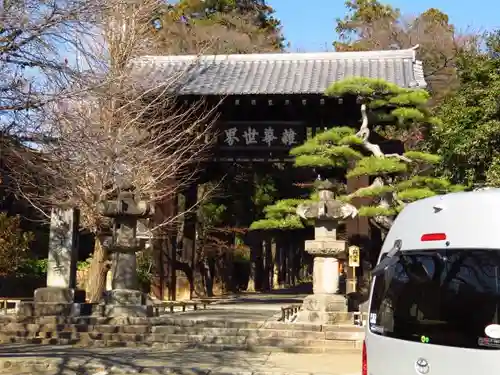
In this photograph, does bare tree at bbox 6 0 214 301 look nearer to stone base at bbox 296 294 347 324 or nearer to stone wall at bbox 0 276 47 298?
stone base at bbox 296 294 347 324

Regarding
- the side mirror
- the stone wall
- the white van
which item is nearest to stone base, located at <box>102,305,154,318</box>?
the white van

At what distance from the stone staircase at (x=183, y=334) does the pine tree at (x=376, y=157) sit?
3.36 metres

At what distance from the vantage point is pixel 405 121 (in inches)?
619

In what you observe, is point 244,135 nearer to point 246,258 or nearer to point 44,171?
point 44,171

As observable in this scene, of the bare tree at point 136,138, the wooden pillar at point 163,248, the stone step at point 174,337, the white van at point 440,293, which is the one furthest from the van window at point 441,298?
the wooden pillar at point 163,248

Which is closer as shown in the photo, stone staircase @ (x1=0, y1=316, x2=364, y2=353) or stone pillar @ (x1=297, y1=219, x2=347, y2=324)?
stone staircase @ (x1=0, y1=316, x2=364, y2=353)

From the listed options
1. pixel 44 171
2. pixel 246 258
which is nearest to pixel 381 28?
pixel 246 258

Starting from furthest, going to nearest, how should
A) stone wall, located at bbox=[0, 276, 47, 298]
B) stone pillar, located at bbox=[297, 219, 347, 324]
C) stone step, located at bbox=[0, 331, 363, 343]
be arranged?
stone wall, located at bbox=[0, 276, 47, 298], stone pillar, located at bbox=[297, 219, 347, 324], stone step, located at bbox=[0, 331, 363, 343]

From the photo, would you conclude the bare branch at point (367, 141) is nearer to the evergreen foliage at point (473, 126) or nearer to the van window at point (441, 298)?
the evergreen foliage at point (473, 126)

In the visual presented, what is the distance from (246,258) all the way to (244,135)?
57.2 ft

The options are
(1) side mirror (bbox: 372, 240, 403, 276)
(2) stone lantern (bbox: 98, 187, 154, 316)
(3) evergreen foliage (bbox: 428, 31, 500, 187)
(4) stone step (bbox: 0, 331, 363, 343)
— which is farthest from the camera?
(3) evergreen foliage (bbox: 428, 31, 500, 187)

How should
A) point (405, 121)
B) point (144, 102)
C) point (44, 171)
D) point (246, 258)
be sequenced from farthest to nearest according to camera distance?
point (246, 258), point (144, 102), point (405, 121), point (44, 171)

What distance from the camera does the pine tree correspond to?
14516mm

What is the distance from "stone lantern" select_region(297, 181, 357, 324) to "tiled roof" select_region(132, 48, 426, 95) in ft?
15.0
